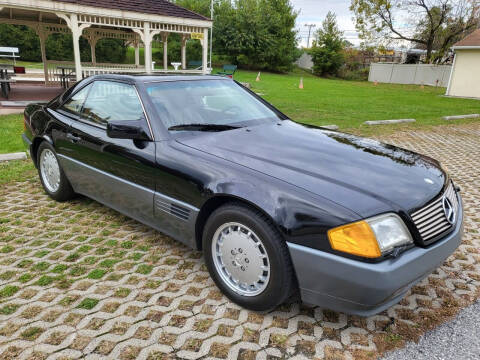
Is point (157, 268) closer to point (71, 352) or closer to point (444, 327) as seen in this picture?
point (71, 352)

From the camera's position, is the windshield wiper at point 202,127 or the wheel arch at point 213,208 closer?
the wheel arch at point 213,208

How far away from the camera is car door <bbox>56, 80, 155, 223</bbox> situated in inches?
127

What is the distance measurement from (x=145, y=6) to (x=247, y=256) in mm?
12800

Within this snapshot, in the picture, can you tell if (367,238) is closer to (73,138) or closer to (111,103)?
(111,103)

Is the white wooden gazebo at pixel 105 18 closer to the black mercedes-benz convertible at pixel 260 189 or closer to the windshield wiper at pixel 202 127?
the black mercedes-benz convertible at pixel 260 189

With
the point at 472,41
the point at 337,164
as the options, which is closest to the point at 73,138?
the point at 337,164

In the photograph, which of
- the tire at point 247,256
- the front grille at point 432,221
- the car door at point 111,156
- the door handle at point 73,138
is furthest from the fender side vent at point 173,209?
the front grille at point 432,221

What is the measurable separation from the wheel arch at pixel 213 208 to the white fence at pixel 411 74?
3260 centimetres

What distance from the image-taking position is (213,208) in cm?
279

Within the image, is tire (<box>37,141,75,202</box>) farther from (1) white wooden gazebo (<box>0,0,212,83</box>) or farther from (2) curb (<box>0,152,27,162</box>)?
(1) white wooden gazebo (<box>0,0,212,83</box>)

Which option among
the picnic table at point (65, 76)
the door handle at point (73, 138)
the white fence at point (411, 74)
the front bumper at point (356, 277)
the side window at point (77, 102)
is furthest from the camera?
the white fence at point (411, 74)

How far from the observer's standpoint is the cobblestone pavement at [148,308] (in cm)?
237

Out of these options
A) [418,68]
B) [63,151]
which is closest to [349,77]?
[418,68]

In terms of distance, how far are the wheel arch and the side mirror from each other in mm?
814
